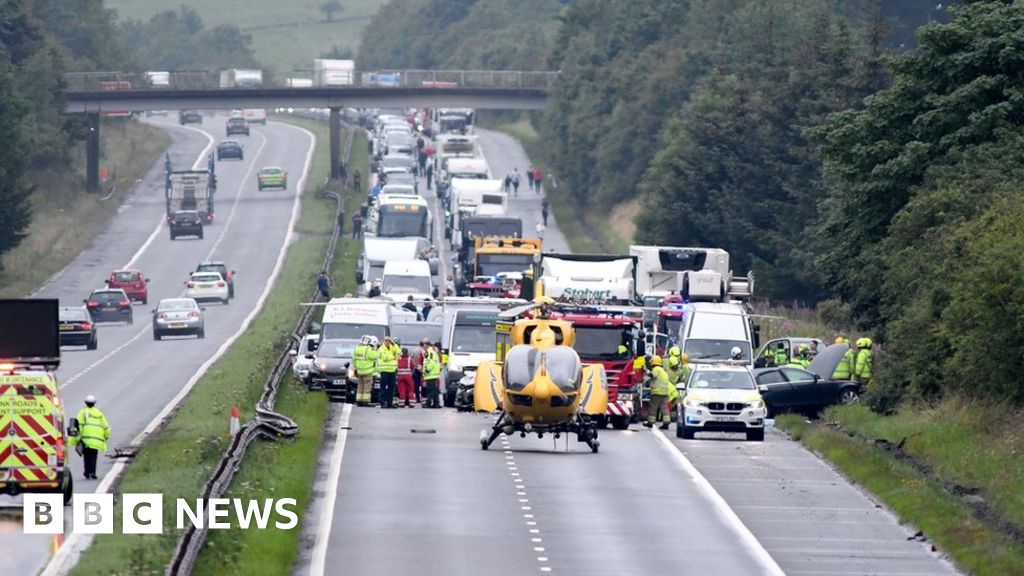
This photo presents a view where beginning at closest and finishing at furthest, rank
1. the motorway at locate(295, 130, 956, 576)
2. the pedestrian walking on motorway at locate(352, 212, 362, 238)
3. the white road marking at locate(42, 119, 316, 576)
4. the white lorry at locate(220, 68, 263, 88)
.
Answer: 1. the white road marking at locate(42, 119, 316, 576)
2. the motorway at locate(295, 130, 956, 576)
3. the pedestrian walking on motorway at locate(352, 212, 362, 238)
4. the white lorry at locate(220, 68, 263, 88)

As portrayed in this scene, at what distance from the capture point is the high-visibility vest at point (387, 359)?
43.6 m

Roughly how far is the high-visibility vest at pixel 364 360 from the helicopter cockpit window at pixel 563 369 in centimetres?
1047

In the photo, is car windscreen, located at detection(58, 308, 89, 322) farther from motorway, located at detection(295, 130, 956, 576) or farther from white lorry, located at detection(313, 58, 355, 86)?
white lorry, located at detection(313, 58, 355, 86)

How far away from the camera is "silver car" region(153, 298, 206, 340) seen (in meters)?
68.3

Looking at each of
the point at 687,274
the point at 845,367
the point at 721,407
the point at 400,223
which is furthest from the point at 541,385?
the point at 400,223

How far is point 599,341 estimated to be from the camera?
139 feet

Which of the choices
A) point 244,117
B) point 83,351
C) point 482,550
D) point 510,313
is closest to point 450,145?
point 244,117

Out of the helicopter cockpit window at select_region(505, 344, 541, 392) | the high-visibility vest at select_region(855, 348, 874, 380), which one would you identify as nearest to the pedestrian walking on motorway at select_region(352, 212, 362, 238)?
the high-visibility vest at select_region(855, 348, 874, 380)

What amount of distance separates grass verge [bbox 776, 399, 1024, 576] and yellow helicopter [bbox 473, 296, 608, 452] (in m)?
4.22

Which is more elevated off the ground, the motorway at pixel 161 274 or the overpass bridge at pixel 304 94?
the overpass bridge at pixel 304 94

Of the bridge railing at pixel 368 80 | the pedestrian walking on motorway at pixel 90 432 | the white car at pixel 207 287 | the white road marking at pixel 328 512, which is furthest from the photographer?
the bridge railing at pixel 368 80

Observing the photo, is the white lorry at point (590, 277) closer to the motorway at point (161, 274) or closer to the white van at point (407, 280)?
the motorway at point (161, 274)

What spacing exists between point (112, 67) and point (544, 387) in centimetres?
12258

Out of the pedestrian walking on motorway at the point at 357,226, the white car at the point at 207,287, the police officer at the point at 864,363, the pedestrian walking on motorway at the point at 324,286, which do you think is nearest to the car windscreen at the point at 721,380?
the police officer at the point at 864,363
